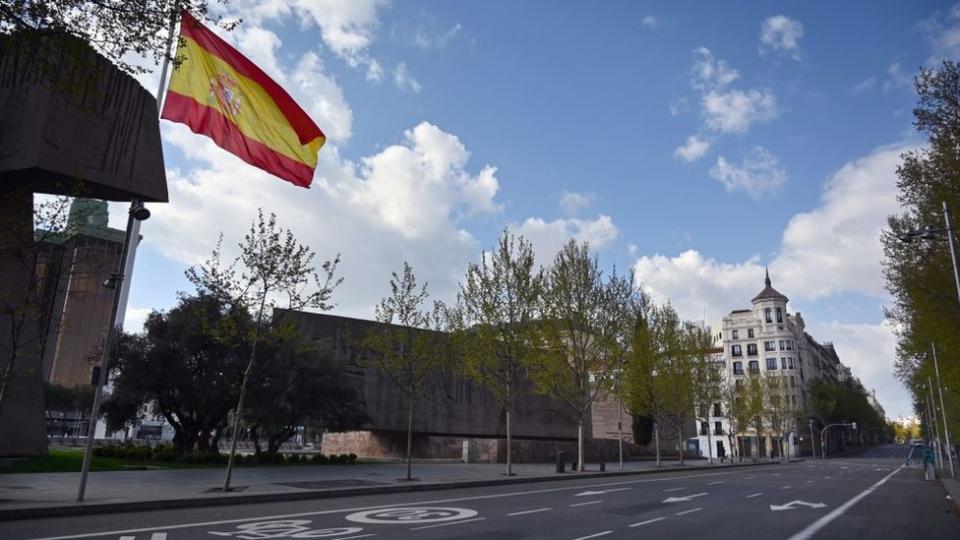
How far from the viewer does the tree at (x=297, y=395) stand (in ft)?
110

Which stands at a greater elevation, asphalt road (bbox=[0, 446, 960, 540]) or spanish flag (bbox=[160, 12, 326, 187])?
spanish flag (bbox=[160, 12, 326, 187])

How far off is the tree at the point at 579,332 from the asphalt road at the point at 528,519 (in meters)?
16.2

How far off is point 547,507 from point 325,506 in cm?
613

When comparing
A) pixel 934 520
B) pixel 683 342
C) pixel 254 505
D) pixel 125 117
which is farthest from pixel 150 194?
pixel 683 342

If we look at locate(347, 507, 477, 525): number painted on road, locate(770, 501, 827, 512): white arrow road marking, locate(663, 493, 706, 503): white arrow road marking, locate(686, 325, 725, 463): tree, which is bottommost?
locate(663, 493, 706, 503): white arrow road marking

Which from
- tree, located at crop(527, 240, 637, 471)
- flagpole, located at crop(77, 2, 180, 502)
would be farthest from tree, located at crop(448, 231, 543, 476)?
flagpole, located at crop(77, 2, 180, 502)

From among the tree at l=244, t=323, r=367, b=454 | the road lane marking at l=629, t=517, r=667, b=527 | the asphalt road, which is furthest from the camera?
the tree at l=244, t=323, r=367, b=454

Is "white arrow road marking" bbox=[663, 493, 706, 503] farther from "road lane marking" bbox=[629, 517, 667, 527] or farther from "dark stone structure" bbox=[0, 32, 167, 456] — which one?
"dark stone structure" bbox=[0, 32, 167, 456]

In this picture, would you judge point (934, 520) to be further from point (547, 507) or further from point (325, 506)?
point (325, 506)

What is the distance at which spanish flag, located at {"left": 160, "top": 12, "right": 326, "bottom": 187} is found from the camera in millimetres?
16094

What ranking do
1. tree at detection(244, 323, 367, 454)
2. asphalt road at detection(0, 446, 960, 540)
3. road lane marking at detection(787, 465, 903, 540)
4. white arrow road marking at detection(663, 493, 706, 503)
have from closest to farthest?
asphalt road at detection(0, 446, 960, 540) < road lane marking at detection(787, 465, 903, 540) < white arrow road marking at detection(663, 493, 706, 503) < tree at detection(244, 323, 367, 454)

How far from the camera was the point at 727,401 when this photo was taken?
237ft

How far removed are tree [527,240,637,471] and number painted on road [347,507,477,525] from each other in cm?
2157

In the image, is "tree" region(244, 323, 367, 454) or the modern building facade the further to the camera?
the modern building facade
